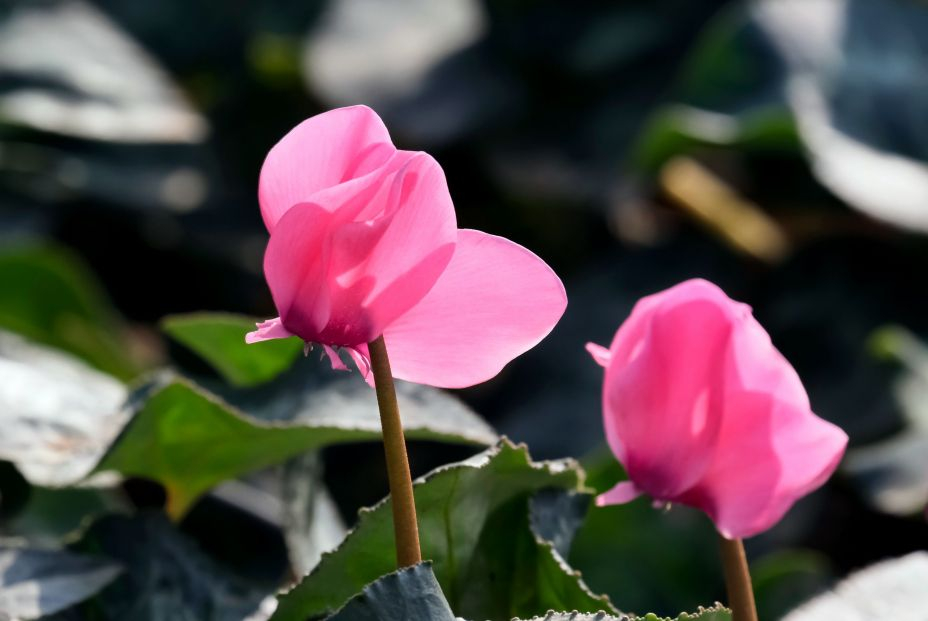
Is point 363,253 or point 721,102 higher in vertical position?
point 363,253

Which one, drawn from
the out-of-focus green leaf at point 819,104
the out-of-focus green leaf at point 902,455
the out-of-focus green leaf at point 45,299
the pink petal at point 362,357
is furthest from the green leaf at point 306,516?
the out-of-focus green leaf at point 819,104

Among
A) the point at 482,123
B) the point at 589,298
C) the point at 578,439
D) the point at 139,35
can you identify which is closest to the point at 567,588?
the point at 578,439

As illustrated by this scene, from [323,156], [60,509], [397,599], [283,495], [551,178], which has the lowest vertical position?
[551,178]

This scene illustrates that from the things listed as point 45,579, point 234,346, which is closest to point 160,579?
point 45,579

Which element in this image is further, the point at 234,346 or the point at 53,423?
the point at 234,346

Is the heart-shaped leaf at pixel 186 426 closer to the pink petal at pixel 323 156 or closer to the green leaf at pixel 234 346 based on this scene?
the green leaf at pixel 234 346

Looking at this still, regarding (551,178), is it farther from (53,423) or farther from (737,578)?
(737,578)
